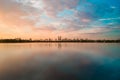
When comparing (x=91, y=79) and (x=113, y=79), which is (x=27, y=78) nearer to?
(x=91, y=79)

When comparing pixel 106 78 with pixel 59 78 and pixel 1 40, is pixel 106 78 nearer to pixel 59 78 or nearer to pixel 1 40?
pixel 59 78

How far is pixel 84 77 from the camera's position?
8523 millimetres

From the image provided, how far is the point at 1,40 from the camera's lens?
148000 millimetres

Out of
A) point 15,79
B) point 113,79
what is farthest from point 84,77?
point 15,79

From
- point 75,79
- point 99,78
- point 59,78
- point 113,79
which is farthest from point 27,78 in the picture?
point 113,79

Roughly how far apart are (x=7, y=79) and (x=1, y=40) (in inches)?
6021

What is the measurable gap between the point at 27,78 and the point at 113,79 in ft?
17.2

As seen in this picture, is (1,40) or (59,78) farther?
(1,40)

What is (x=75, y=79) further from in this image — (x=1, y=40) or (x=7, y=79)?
(x=1, y=40)

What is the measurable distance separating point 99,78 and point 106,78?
0.46 meters

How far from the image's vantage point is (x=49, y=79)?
8133mm

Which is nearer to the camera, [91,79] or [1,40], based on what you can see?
[91,79]

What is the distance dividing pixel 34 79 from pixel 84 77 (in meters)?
3.14

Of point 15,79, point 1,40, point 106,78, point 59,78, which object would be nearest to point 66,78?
point 59,78
